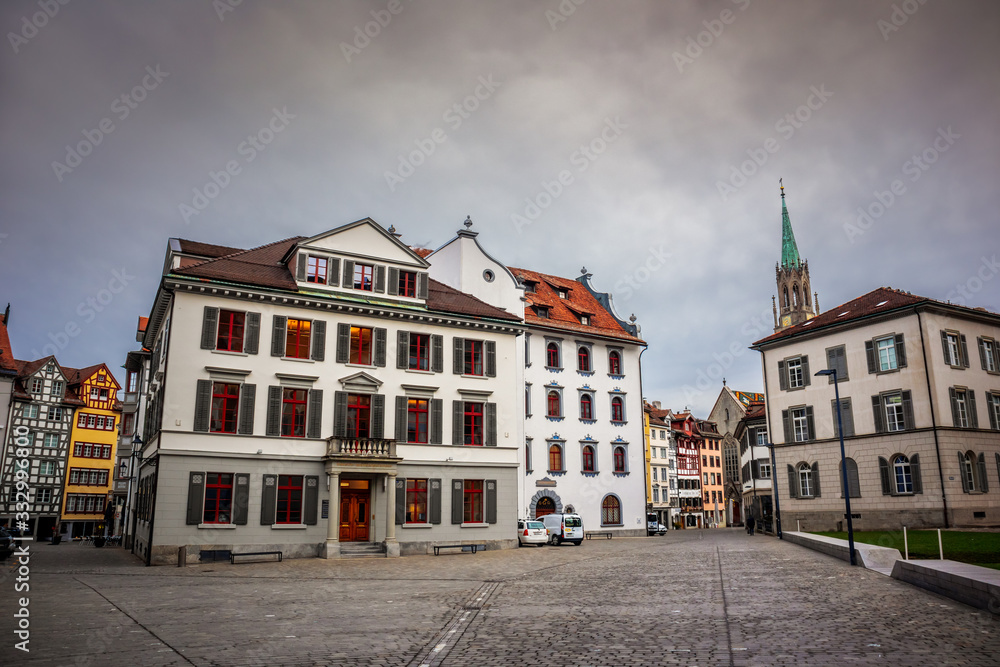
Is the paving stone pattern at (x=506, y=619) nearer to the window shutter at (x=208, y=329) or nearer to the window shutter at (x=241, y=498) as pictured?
the window shutter at (x=241, y=498)

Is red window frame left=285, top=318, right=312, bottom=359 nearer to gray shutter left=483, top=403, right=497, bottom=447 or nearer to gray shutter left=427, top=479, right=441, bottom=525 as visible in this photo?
gray shutter left=427, top=479, right=441, bottom=525

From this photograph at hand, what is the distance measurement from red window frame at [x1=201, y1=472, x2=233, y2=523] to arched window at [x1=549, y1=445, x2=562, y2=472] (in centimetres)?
2218

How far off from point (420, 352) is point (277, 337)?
23.8 ft

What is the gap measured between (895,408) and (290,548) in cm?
Answer: 3386

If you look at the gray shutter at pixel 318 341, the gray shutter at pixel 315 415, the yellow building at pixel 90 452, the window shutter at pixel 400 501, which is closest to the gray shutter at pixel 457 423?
the window shutter at pixel 400 501

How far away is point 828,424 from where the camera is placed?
4609 centimetres

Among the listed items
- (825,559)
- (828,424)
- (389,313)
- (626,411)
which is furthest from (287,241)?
(828,424)

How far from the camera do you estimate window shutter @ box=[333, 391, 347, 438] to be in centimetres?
3434

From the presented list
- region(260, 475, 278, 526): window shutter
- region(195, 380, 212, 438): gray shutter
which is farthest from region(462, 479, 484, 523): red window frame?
region(195, 380, 212, 438): gray shutter

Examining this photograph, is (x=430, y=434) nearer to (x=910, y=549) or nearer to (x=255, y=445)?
(x=255, y=445)

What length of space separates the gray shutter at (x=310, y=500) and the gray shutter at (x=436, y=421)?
622 cm

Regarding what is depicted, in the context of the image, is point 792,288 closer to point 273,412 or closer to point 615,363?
point 615,363

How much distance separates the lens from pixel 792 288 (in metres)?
138

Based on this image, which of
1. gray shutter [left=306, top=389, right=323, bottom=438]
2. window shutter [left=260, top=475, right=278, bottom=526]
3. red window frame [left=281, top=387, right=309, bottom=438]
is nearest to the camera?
window shutter [left=260, top=475, right=278, bottom=526]
